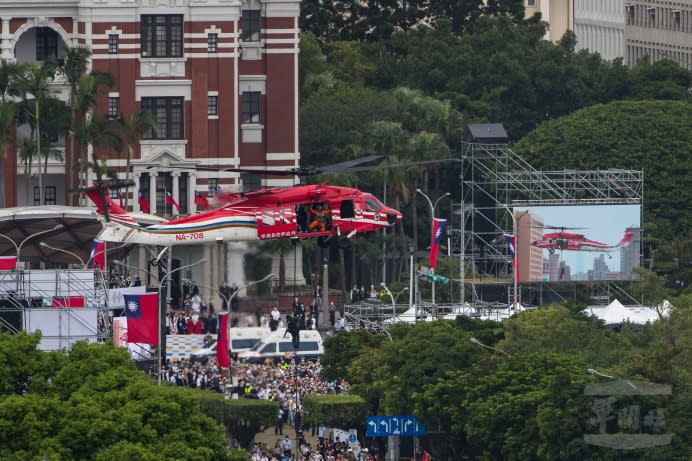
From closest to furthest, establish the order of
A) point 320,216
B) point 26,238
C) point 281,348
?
point 320,216, point 281,348, point 26,238

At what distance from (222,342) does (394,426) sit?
820cm

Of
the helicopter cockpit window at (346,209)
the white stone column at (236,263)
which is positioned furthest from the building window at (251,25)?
the helicopter cockpit window at (346,209)

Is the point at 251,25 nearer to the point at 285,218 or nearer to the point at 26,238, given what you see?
the point at 26,238

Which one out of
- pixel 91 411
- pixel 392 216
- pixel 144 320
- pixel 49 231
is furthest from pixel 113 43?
pixel 91 411

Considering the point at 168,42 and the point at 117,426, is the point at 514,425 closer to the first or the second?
the point at 117,426

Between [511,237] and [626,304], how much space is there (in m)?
15.8

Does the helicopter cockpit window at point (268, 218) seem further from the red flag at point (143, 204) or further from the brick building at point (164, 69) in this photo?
the brick building at point (164, 69)

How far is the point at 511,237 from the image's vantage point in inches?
6895

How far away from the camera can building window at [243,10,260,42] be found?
192 meters

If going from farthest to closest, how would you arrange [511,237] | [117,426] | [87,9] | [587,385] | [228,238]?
[87,9] → [511,237] → [228,238] → [587,385] → [117,426]

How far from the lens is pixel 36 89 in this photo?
179000mm

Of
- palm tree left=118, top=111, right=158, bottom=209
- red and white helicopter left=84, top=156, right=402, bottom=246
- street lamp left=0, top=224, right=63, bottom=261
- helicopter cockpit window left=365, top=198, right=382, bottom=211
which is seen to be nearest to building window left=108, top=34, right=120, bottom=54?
palm tree left=118, top=111, right=158, bottom=209

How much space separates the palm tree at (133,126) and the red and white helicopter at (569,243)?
2749 cm

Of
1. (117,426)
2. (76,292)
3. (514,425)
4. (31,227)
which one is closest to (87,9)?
(31,227)
